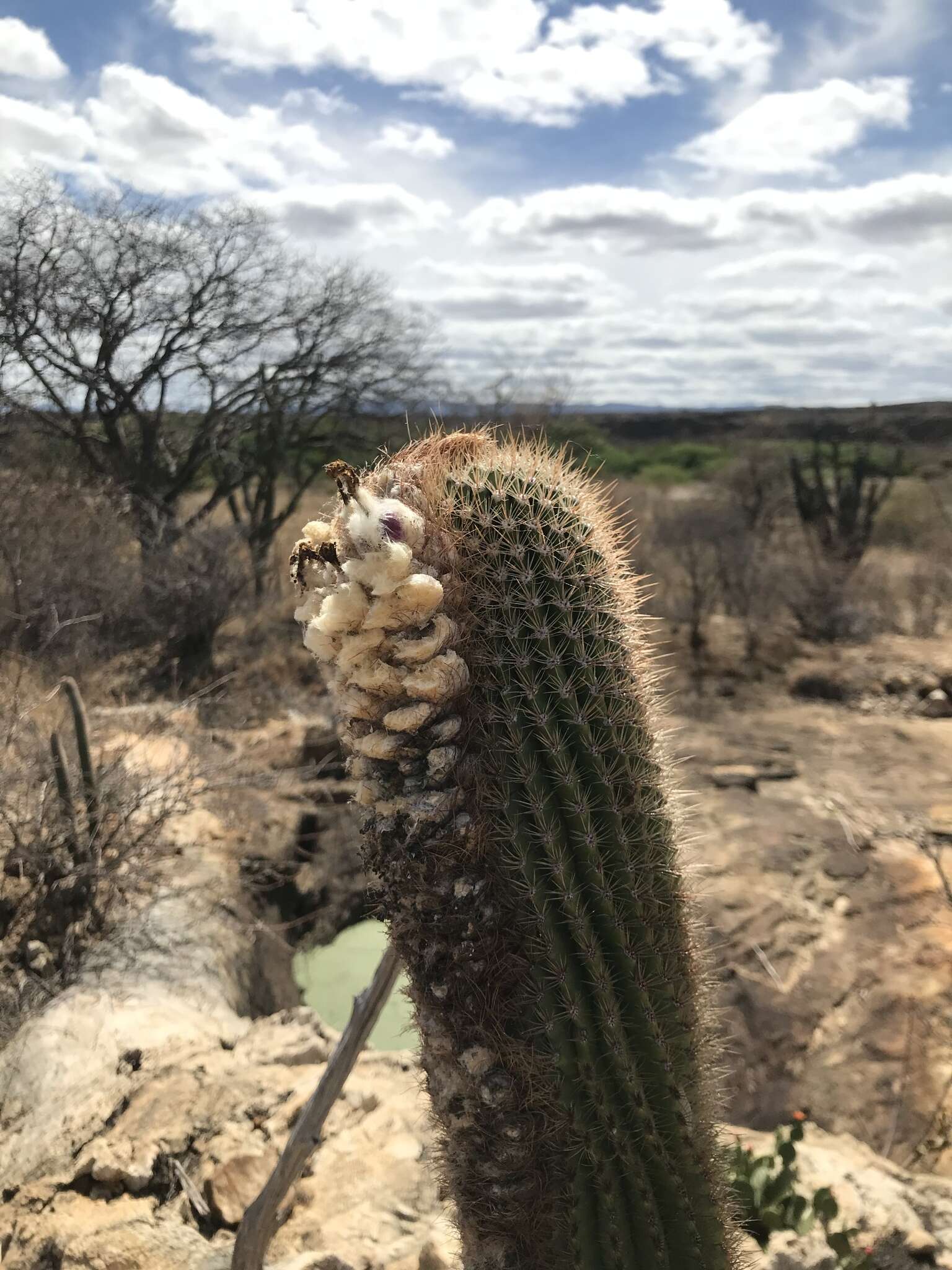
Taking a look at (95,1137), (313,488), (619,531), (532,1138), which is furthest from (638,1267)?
(313,488)

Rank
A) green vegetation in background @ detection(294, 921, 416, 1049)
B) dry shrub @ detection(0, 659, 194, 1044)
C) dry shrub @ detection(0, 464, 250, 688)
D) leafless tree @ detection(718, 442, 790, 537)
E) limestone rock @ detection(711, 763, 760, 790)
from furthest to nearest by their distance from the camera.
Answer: leafless tree @ detection(718, 442, 790, 537)
dry shrub @ detection(0, 464, 250, 688)
limestone rock @ detection(711, 763, 760, 790)
green vegetation in background @ detection(294, 921, 416, 1049)
dry shrub @ detection(0, 659, 194, 1044)

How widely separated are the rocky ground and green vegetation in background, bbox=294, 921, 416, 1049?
0.59 ft

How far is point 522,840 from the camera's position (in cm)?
193

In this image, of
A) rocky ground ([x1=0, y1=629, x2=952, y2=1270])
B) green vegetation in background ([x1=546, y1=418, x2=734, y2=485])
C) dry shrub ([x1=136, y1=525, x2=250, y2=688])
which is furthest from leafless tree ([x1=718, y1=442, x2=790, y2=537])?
dry shrub ([x1=136, y1=525, x2=250, y2=688])

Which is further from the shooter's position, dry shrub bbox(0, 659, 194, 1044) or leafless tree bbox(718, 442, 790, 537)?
leafless tree bbox(718, 442, 790, 537)

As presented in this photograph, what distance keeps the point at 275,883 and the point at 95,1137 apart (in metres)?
2.94

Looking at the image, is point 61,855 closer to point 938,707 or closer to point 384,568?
point 384,568

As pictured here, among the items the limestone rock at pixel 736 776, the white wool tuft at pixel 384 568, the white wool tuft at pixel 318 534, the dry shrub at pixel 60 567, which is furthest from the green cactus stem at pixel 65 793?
the limestone rock at pixel 736 776

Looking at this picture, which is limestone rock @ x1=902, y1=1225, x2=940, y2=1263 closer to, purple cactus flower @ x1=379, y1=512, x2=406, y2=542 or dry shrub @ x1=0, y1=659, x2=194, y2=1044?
purple cactus flower @ x1=379, y1=512, x2=406, y2=542

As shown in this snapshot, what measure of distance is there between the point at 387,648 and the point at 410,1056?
10.7 ft

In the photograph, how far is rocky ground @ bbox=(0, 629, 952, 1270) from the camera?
317 cm

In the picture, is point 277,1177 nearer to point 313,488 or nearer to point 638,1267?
point 638,1267

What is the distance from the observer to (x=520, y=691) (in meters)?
1.95

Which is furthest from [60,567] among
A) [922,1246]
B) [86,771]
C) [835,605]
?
[835,605]
